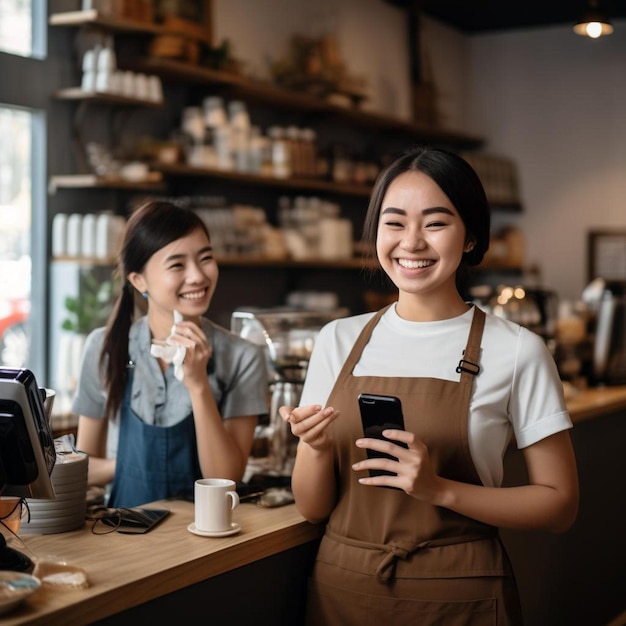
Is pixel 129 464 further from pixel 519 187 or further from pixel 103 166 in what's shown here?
pixel 519 187

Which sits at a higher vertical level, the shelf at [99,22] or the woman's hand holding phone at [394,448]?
the shelf at [99,22]

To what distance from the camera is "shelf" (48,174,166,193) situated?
4027 mm

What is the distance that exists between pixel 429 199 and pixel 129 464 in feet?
3.31

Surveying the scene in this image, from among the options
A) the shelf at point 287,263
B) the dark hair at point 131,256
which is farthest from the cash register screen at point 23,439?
the shelf at point 287,263

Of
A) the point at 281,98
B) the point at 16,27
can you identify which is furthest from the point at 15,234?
the point at 281,98

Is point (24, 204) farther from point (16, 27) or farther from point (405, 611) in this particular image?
point (405, 611)

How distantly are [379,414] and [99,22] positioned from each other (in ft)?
9.64

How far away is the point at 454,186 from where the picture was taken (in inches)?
71.9

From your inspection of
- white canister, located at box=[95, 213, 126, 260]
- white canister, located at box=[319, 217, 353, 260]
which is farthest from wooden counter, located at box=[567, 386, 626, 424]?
white canister, located at box=[319, 217, 353, 260]

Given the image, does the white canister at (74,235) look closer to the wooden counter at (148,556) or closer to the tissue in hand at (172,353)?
the tissue in hand at (172,353)

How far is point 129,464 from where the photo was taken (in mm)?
2289

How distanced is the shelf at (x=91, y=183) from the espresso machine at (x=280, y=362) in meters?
1.64

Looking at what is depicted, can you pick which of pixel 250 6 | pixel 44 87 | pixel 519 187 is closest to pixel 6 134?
pixel 44 87

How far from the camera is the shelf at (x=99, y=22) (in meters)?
4.00
